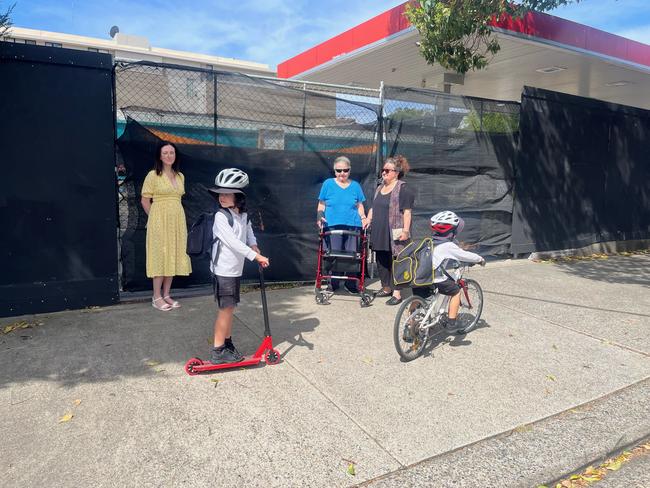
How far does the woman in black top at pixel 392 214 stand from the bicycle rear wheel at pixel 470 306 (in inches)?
36.6

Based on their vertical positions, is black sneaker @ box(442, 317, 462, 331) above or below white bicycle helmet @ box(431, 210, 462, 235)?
below

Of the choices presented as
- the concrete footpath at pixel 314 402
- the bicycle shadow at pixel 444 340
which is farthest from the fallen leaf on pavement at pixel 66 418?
the bicycle shadow at pixel 444 340

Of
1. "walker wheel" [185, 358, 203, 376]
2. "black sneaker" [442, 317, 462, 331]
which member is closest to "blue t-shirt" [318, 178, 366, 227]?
"black sneaker" [442, 317, 462, 331]

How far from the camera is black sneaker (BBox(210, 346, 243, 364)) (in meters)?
3.93

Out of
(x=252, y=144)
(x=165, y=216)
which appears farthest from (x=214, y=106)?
(x=165, y=216)

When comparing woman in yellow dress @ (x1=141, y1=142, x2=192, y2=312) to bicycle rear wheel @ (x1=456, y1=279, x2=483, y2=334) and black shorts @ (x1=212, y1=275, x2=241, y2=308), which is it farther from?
bicycle rear wheel @ (x1=456, y1=279, x2=483, y2=334)

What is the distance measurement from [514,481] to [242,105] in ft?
15.8

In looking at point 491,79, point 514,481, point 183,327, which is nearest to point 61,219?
point 183,327

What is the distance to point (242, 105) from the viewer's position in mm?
5910

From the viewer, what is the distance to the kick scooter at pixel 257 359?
3875 mm

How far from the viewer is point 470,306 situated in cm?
527

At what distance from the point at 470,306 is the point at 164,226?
342 centimetres

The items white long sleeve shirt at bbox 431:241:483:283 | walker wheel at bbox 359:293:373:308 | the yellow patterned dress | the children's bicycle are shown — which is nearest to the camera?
the children's bicycle

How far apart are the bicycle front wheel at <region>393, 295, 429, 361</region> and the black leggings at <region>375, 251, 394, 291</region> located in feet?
5.76
